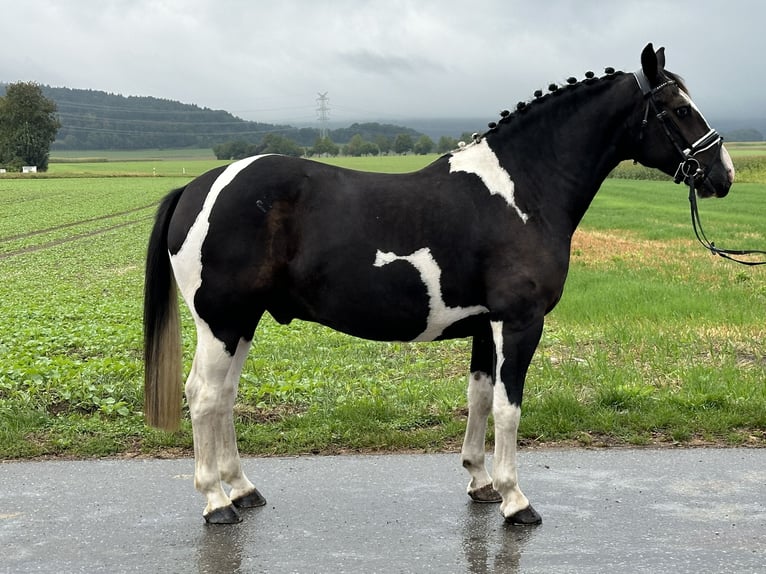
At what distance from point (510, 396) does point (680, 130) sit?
1769 millimetres

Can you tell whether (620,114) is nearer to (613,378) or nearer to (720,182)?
(720,182)

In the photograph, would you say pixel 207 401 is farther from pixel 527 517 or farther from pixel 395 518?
pixel 527 517

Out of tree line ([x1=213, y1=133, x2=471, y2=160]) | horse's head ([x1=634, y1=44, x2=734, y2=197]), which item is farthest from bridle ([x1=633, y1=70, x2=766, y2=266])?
tree line ([x1=213, y1=133, x2=471, y2=160])

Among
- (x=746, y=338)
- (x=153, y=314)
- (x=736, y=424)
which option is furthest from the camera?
(x=746, y=338)

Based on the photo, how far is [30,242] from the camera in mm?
27641

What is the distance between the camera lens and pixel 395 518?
175 inches

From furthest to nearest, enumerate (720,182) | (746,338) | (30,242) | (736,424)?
(30,242), (746,338), (736,424), (720,182)

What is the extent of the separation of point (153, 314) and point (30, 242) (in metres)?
25.0

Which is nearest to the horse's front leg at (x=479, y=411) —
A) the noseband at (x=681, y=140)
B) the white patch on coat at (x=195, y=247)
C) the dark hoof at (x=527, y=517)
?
the dark hoof at (x=527, y=517)

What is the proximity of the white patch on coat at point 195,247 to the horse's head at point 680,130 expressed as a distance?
230cm

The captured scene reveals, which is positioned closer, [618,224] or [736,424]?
[736,424]

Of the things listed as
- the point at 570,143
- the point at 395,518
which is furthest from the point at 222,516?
the point at 570,143

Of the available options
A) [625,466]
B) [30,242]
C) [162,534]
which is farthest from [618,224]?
[162,534]

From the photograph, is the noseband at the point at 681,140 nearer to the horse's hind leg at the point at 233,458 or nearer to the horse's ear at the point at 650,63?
the horse's ear at the point at 650,63
